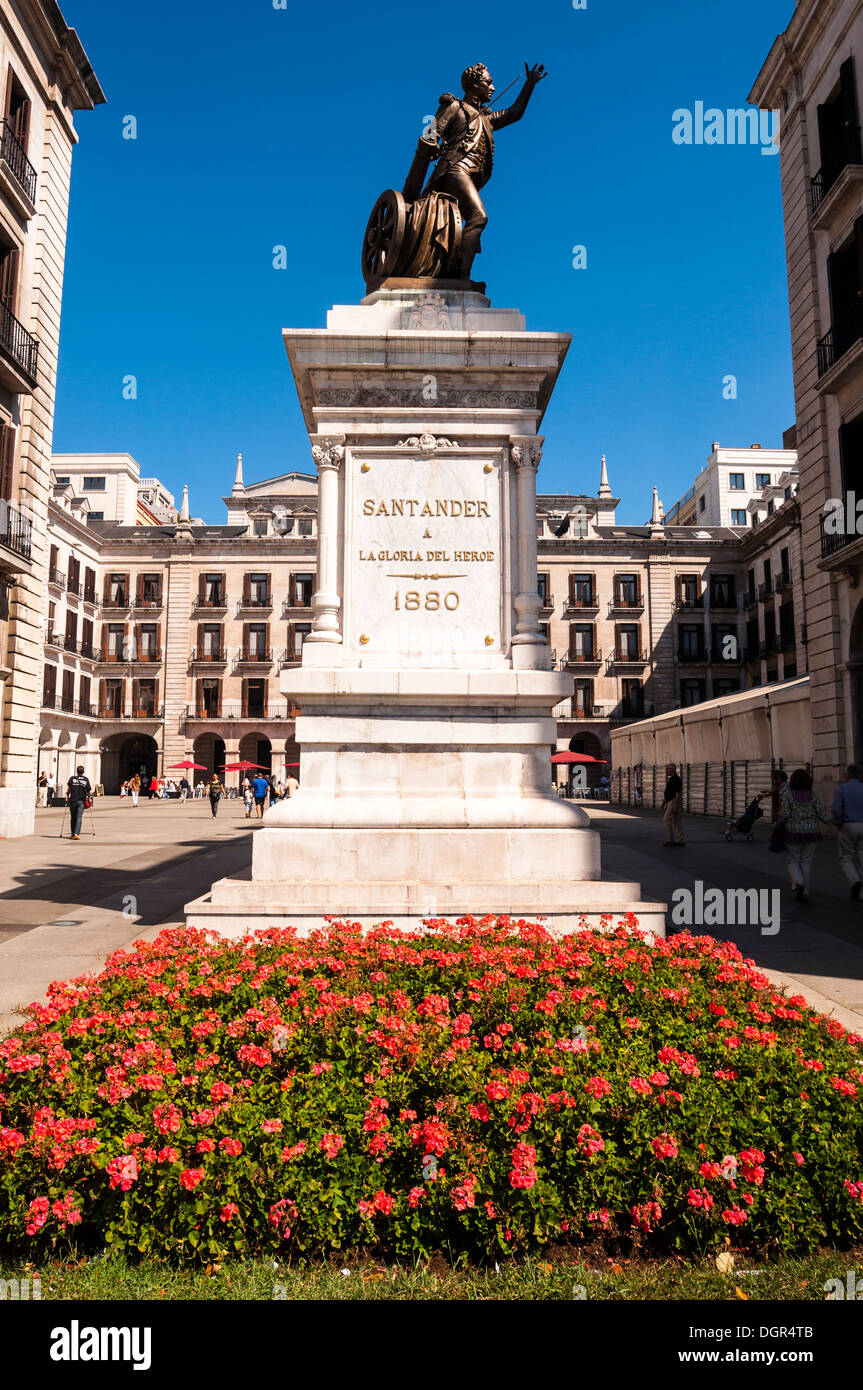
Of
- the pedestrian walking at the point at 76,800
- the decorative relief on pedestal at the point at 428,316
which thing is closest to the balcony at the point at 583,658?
the pedestrian walking at the point at 76,800

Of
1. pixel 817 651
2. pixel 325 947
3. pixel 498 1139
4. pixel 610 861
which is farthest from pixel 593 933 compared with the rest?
pixel 817 651

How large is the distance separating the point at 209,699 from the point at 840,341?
47580 millimetres

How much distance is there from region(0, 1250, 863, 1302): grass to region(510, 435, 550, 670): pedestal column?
5.26 m

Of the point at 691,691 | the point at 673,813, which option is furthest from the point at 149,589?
the point at 673,813

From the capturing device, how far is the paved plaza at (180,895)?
267 inches

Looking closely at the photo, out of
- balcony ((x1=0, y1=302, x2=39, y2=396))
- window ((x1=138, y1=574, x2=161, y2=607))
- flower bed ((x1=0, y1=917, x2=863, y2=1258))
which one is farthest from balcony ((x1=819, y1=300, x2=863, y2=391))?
window ((x1=138, y1=574, x2=161, y2=607))

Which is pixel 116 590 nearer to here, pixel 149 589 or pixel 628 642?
pixel 149 589

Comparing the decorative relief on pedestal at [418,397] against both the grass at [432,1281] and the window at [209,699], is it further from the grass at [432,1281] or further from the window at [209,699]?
the window at [209,699]

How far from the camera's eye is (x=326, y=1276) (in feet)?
9.16

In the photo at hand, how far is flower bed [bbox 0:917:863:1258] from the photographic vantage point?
2939mm

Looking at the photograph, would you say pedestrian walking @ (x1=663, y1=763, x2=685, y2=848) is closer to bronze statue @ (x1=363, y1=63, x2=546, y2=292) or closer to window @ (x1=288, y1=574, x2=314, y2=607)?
bronze statue @ (x1=363, y1=63, x2=546, y2=292)

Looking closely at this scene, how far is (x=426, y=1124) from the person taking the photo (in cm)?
317

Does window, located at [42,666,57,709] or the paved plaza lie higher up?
window, located at [42,666,57,709]

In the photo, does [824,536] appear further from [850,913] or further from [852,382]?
[850,913]
